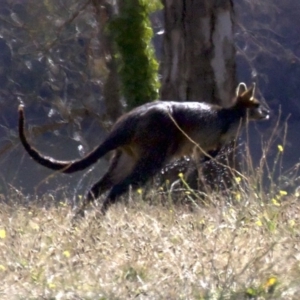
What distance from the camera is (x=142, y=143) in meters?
8.27

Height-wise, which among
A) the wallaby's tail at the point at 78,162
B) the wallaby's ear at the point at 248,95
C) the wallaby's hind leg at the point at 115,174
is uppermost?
the wallaby's ear at the point at 248,95

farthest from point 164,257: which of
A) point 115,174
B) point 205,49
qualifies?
point 205,49

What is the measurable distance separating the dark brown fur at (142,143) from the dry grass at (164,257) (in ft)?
5.47

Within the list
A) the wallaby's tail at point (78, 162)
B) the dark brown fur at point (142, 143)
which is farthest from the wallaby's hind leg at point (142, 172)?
the wallaby's tail at point (78, 162)

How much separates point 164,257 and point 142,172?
9.88 ft

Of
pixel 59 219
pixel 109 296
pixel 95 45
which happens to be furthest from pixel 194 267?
pixel 95 45

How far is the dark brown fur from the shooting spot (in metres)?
8.23

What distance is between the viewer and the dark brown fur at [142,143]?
823 centimetres

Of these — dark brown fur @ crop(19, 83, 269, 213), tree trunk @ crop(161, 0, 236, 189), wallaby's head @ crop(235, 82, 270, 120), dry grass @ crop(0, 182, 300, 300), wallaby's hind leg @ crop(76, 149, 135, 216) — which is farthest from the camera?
tree trunk @ crop(161, 0, 236, 189)

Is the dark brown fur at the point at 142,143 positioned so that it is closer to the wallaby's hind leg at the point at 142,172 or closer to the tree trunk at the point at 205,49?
the wallaby's hind leg at the point at 142,172

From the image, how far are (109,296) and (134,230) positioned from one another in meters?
1.10

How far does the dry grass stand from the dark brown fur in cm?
167

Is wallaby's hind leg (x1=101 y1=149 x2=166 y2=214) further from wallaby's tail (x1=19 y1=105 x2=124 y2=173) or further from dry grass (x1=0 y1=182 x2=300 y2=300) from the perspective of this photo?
dry grass (x1=0 y1=182 x2=300 y2=300)

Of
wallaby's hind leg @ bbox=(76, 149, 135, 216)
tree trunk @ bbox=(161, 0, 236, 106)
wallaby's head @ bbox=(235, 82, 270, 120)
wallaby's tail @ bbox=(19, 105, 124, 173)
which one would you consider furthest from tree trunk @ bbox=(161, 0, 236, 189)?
wallaby's tail @ bbox=(19, 105, 124, 173)
